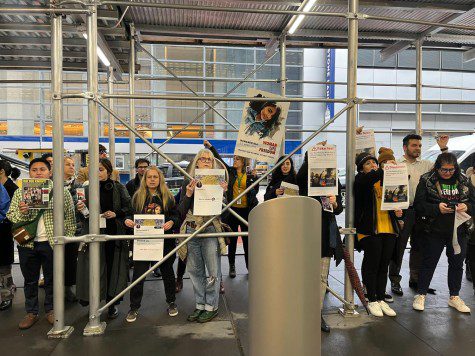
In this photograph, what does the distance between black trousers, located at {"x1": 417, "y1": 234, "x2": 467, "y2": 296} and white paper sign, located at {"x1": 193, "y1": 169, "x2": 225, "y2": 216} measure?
101 inches

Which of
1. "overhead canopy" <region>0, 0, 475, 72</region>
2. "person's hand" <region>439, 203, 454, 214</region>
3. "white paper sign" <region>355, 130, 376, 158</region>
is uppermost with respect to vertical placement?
"overhead canopy" <region>0, 0, 475, 72</region>

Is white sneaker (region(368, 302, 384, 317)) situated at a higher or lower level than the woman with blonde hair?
lower

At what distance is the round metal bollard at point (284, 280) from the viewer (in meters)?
1.98

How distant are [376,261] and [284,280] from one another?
2768 millimetres

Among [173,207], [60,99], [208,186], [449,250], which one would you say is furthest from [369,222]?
[60,99]

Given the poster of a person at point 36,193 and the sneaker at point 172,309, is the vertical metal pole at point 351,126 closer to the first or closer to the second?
the sneaker at point 172,309

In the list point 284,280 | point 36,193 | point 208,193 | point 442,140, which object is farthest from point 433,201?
point 36,193

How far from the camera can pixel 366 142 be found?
4.53 metres

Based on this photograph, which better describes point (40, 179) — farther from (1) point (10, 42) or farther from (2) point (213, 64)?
(2) point (213, 64)

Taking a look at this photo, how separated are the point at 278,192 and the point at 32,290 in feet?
9.36

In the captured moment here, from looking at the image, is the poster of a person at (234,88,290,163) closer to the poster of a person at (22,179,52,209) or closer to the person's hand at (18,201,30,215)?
the poster of a person at (22,179,52,209)

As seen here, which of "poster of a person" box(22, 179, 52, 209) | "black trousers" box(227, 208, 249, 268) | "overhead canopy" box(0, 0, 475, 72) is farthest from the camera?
"black trousers" box(227, 208, 249, 268)

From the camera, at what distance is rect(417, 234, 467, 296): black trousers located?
448 centimetres

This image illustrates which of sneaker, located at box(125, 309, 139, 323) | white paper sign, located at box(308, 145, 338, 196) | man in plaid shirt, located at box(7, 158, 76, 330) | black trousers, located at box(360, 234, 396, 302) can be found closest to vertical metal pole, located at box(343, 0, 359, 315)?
black trousers, located at box(360, 234, 396, 302)
